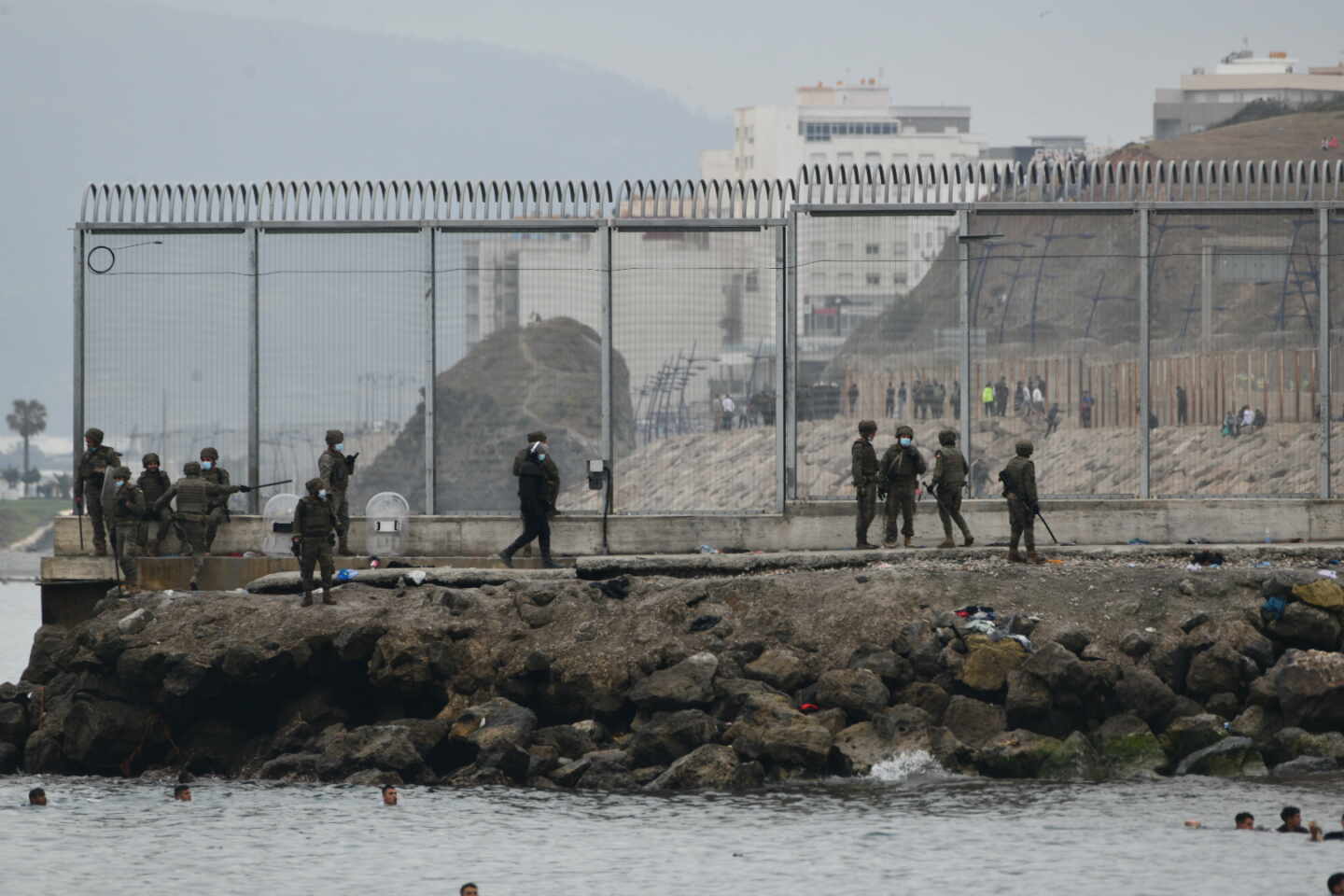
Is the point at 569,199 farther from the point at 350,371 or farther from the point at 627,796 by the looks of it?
the point at 627,796

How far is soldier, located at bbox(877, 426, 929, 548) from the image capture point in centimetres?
2766

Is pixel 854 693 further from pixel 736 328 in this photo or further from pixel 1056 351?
pixel 1056 351

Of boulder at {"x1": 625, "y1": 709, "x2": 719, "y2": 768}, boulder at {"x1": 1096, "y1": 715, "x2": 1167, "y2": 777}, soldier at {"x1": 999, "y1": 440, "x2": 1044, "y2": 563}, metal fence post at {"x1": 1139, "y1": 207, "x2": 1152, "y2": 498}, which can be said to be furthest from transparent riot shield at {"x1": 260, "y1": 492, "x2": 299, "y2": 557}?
metal fence post at {"x1": 1139, "y1": 207, "x2": 1152, "y2": 498}

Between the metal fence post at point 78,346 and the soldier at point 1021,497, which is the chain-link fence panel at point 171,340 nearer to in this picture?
the metal fence post at point 78,346

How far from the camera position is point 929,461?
28.8 metres

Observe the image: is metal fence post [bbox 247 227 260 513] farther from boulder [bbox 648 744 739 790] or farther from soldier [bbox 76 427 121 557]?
boulder [bbox 648 744 739 790]

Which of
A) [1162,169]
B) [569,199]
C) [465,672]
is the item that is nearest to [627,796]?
[465,672]

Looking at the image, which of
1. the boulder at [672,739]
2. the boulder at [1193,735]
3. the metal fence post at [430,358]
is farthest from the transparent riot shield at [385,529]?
the boulder at [1193,735]

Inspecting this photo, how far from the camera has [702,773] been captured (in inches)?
930

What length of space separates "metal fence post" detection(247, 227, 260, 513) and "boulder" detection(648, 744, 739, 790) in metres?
8.25

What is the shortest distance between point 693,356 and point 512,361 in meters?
2.40

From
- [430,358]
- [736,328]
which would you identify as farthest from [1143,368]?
[430,358]

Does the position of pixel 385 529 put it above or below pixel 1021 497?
below

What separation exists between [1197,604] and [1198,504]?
3.47m
